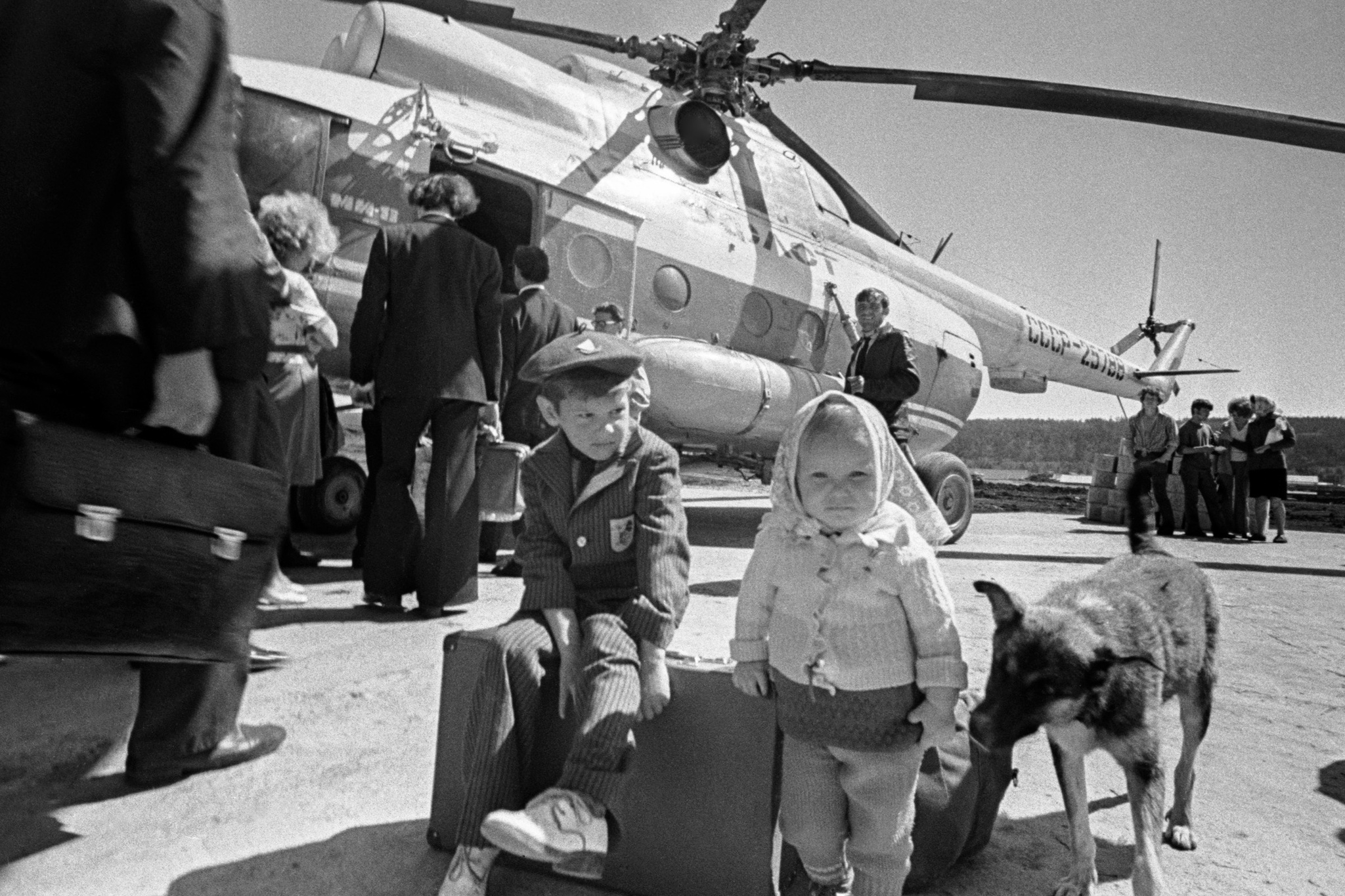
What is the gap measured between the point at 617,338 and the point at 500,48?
17.5 ft

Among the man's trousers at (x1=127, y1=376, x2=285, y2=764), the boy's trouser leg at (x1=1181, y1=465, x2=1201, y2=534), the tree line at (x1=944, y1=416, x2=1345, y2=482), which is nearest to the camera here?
the man's trousers at (x1=127, y1=376, x2=285, y2=764)

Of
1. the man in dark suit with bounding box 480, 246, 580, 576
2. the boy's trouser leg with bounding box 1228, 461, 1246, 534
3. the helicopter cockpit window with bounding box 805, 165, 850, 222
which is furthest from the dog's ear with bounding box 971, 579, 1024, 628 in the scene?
the boy's trouser leg with bounding box 1228, 461, 1246, 534

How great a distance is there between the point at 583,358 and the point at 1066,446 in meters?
59.5

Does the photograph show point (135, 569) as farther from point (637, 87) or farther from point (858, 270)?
point (858, 270)

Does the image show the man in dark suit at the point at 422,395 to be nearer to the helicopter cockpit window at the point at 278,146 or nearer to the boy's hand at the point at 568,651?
the helicopter cockpit window at the point at 278,146

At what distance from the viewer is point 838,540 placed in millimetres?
1562

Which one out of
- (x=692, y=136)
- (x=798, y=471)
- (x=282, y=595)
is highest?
(x=692, y=136)

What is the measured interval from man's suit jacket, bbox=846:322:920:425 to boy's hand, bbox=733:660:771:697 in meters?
3.25

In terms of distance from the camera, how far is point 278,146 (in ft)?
14.4

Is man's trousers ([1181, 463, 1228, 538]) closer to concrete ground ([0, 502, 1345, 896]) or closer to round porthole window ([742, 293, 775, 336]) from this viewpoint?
round porthole window ([742, 293, 775, 336])

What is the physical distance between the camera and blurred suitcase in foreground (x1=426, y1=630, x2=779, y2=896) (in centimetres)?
155

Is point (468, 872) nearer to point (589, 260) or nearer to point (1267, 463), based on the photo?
A: point (589, 260)

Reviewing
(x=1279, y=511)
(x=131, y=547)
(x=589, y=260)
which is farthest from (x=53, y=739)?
(x=1279, y=511)

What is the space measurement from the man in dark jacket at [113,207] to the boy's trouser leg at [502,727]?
75 centimetres
